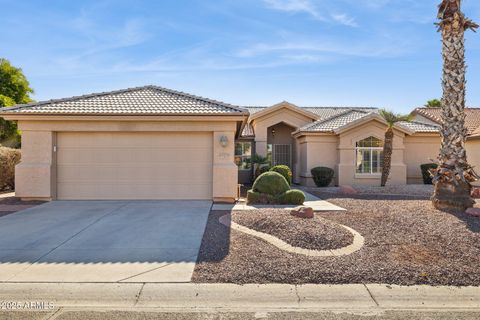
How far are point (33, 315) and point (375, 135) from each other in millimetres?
18960

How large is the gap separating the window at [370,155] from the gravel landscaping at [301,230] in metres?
12.0

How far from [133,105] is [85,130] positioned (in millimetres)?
2087

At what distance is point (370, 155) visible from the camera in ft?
Result: 64.4

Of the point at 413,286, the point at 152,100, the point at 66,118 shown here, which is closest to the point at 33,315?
the point at 413,286

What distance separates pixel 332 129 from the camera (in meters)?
19.8

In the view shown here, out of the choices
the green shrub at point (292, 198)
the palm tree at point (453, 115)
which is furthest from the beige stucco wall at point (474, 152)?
the green shrub at point (292, 198)

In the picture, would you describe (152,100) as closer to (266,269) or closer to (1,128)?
(266,269)

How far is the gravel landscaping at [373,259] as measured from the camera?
5.33 metres

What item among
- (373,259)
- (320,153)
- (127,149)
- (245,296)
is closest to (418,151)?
(320,153)

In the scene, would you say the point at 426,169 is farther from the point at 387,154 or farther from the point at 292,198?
the point at 292,198

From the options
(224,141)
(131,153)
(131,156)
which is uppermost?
(224,141)

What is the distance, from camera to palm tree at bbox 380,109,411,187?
1786 cm

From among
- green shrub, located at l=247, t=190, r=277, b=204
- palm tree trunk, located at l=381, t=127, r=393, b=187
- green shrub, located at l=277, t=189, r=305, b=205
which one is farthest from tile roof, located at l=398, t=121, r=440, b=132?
green shrub, located at l=247, t=190, r=277, b=204

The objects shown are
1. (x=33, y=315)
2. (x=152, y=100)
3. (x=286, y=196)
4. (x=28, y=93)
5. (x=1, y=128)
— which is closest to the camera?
(x=33, y=315)
